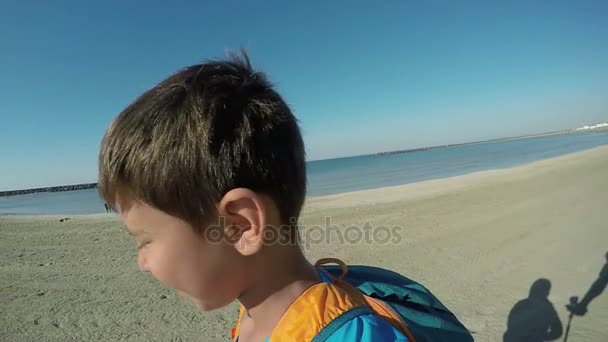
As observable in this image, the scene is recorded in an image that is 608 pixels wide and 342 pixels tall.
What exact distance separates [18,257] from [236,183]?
28.6 feet

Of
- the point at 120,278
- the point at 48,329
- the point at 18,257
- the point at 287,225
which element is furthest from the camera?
the point at 18,257

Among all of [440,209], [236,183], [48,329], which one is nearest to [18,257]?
[48,329]

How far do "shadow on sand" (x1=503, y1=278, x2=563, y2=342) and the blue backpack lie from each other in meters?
2.33

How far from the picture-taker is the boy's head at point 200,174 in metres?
1.02

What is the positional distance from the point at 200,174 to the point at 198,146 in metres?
0.08

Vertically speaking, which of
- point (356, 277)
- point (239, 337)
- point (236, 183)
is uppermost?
point (236, 183)

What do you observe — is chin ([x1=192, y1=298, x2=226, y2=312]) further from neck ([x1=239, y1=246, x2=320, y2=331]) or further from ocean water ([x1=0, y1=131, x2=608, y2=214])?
ocean water ([x1=0, y1=131, x2=608, y2=214])

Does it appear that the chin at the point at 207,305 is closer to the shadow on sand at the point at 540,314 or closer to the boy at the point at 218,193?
the boy at the point at 218,193

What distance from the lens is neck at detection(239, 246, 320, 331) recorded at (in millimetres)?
1088

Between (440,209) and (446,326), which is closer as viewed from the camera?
(446,326)

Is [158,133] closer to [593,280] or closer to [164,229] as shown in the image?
[164,229]

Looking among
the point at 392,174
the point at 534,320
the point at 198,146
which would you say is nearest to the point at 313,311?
the point at 198,146

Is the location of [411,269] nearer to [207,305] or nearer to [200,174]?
[207,305]

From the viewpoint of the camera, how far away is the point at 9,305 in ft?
14.6
